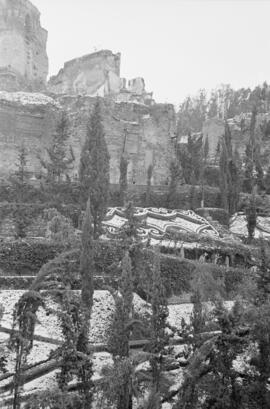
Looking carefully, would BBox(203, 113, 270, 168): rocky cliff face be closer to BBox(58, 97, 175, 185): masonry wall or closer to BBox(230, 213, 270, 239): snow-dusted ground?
BBox(58, 97, 175, 185): masonry wall

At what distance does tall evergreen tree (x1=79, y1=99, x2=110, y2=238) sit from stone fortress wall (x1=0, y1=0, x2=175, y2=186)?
595 cm

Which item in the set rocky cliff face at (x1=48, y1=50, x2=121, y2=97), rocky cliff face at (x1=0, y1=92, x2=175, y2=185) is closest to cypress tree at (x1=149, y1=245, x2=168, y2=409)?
rocky cliff face at (x1=0, y1=92, x2=175, y2=185)

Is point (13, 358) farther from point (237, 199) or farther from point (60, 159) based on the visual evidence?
point (237, 199)

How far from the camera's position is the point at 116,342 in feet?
31.5

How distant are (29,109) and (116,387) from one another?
24.1 metres

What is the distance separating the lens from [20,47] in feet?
120

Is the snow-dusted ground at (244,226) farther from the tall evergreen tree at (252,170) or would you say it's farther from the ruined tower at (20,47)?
the ruined tower at (20,47)

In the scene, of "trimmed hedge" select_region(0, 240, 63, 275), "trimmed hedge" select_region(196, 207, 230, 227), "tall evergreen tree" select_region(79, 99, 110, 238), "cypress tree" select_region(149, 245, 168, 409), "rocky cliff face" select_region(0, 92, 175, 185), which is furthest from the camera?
"rocky cliff face" select_region(0, 92, 175, 185)

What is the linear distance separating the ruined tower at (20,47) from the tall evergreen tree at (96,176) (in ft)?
51.4

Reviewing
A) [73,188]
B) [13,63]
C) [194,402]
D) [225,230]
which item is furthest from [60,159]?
[194,402]

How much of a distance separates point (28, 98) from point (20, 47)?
25.5 ft

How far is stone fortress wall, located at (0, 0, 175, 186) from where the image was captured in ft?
97.6

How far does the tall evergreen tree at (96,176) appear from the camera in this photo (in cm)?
1923

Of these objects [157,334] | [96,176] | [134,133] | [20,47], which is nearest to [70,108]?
[134,133]
